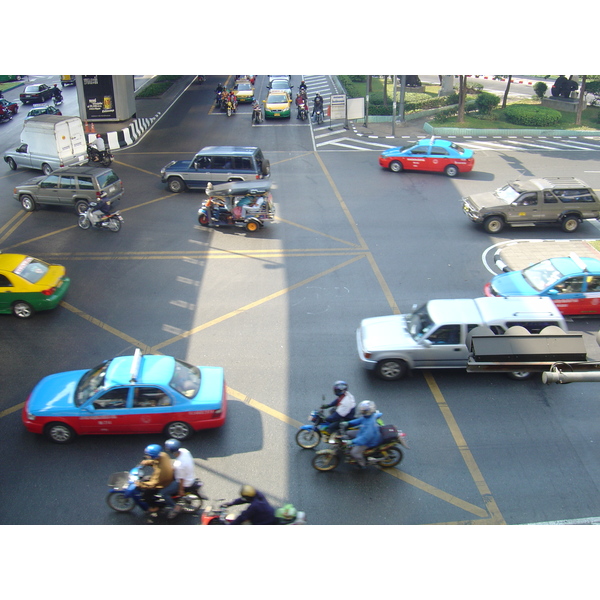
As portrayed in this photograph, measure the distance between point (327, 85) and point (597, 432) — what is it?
123ft

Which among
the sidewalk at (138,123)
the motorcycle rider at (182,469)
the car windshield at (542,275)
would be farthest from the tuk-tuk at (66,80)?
the motorcycle rider at (182,469)

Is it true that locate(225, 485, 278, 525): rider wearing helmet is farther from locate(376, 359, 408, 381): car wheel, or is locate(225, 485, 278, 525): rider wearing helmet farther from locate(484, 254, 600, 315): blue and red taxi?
locate(484, 254, 600, 315): blue and red taxi

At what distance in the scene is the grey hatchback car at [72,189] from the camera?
66.1 ft

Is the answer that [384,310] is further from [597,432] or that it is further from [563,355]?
[597,432]

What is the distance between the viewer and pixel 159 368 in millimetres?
10398

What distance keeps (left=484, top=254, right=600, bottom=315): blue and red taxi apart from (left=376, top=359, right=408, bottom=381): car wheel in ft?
12.8

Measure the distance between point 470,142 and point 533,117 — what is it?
5.05 meters

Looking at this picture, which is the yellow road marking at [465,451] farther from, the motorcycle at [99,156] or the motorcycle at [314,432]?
the motorcycle at [99,156]

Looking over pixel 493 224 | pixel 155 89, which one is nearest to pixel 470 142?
pixel 493 224

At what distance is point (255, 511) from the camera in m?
7.73

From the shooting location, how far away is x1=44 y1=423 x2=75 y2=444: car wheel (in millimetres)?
10088

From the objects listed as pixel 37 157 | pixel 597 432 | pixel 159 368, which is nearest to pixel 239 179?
pixel 37 157

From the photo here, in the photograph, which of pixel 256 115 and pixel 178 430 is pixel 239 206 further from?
pixel 256 115

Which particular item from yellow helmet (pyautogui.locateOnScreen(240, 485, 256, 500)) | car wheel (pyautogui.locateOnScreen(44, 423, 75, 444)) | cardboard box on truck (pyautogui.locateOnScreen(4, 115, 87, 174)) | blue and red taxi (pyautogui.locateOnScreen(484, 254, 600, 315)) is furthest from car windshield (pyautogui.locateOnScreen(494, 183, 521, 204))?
cardboard box on truck (pyautogui.locateOnScreen(4, 115, 87, 174))
